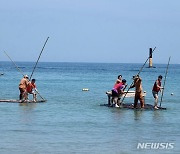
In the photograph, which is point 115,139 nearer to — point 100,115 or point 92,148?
point 92,148

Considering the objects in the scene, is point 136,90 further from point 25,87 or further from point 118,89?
point 25,87

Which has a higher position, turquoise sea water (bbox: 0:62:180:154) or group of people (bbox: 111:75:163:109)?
group of people (bbox: 111:75:163:109)

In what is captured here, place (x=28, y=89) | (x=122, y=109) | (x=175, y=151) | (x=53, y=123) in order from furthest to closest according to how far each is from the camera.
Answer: (x=28, y=89)
(x=122, y=109)
(x=53, y=123)
(x=175, y=151)

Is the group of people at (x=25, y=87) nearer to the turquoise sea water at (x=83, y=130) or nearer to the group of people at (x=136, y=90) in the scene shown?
the turquoise sea water at (x=83, y=130)

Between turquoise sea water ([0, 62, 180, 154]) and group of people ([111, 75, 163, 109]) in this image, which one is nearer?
turquoise sea water ([0, 62, 180, 154])

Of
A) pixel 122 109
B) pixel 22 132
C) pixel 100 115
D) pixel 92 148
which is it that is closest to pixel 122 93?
pixel 122 109

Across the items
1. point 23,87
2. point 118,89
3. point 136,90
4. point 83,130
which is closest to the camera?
point 83,130

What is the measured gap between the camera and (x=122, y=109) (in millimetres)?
25125

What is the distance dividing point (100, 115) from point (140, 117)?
5.56ft

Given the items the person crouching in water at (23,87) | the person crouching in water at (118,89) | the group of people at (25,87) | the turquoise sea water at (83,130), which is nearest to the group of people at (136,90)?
the person crouching in water at (118,89)

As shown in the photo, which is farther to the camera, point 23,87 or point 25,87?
point 25,87

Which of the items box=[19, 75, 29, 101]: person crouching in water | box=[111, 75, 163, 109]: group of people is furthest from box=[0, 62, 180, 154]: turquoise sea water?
box=[19, 75, 29, 101]: person crouching in water

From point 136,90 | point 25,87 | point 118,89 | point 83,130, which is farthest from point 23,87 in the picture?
point 83,130

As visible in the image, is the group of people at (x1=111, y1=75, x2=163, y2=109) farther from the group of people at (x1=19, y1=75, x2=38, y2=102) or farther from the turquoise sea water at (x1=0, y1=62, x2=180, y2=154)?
the group of people at (x1=19, y1=75, x2=38, y2=102)
